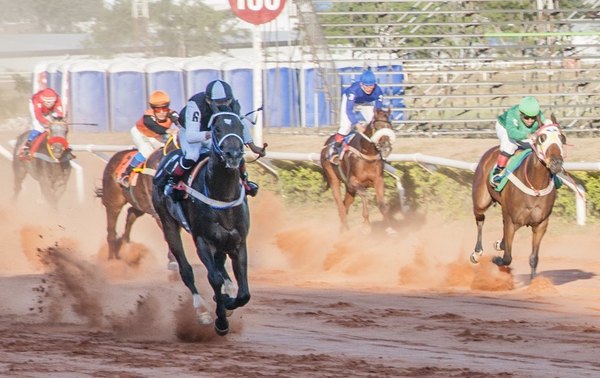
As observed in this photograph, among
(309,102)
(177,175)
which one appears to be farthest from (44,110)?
(309,102)

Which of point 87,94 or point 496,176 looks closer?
point 496,176

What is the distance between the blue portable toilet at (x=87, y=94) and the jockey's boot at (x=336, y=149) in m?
18.8

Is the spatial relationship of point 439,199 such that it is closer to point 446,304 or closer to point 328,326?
point 446,304

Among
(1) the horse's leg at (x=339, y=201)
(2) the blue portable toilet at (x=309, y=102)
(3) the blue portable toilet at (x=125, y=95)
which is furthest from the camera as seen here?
(3) the blue portable toilet at (x=125, y=95)

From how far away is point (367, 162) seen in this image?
57.3 ft

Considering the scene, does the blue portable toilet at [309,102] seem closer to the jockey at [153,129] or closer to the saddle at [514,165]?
the jockey at [153,129]

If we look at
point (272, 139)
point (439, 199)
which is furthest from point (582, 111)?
point (439, 199)

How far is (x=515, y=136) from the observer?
13.2m

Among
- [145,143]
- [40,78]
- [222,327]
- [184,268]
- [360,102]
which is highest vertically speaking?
[40,78]

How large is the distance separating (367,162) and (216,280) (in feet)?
26.7

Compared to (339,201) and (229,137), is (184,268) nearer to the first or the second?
(229,137)

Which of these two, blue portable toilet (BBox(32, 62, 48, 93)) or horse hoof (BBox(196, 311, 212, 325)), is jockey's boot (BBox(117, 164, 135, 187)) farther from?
blue portable toilet (BBox(32, 62, 48, 93))

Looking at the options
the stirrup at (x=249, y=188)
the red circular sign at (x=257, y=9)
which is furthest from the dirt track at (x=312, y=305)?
the red circular sign at (x=257, y=9)

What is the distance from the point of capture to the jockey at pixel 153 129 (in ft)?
47.4
